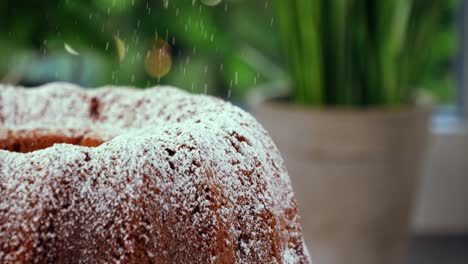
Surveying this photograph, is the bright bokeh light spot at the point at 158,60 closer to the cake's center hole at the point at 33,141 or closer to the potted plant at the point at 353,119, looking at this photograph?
the potted plant at the point at 353,119

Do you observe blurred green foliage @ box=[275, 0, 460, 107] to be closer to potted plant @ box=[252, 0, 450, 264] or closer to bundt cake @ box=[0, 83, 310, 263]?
potted plant @ box=[252, 0, 450, 264]

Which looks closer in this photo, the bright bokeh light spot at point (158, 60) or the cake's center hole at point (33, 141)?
the cake's center hole at point (33, 141)

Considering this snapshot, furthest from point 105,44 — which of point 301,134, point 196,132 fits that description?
point 196,132

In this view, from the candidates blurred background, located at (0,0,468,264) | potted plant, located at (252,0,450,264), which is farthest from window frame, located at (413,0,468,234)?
potted plant, located at (252,0,450,264)

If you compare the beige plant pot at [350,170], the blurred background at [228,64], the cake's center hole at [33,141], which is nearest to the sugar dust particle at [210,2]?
the blurred background at [228,64]

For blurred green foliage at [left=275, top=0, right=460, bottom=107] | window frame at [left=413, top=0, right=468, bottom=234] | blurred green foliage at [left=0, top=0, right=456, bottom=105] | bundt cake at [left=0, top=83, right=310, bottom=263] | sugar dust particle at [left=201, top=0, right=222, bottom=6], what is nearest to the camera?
bundt cake at [left=0, top=83, right=310, bottom=263]

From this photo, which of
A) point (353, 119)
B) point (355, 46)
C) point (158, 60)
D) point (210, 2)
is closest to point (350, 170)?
point (353, 119)

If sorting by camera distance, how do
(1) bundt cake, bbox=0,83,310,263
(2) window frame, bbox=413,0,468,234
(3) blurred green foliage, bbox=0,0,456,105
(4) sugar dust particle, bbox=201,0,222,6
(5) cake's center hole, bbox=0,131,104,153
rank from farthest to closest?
(2) window frame, bbox=413,0,468,234 → (4) sugar dust particle, bbox=201,0,222,6 → (3) blurred green foliage, bbox=0,0,456,105 → (5) cake's center hole, bbox=0,131,104,153 → (1) bundt cake, bbox=0,83,310,263
